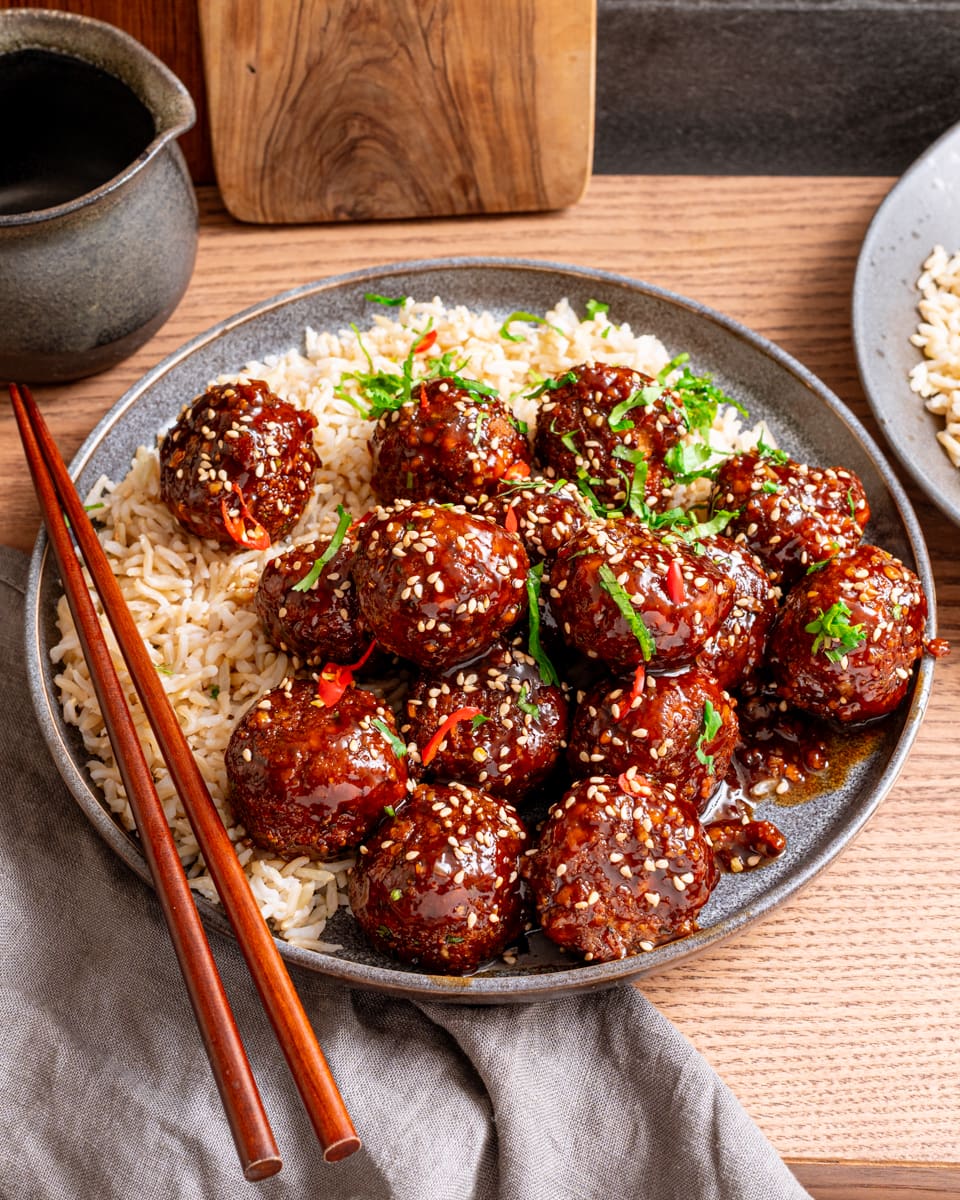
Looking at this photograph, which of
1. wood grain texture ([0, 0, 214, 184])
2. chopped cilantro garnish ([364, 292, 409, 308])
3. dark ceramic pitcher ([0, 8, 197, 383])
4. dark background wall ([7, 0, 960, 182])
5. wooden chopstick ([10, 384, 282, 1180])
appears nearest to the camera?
wooden chopstick ([10, 384, 282, 1180])

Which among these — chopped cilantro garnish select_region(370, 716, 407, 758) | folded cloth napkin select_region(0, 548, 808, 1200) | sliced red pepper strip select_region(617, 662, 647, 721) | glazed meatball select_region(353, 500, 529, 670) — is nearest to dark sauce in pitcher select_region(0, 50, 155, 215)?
glazed meatball select_region(353, 500, 529, 670)

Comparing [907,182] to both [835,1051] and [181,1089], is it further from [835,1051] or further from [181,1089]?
[181,1089]

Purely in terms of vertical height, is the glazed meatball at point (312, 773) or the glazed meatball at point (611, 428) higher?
the glazed meatball at point (611, 428)

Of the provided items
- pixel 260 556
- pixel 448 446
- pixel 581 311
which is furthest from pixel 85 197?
pixel 581 311

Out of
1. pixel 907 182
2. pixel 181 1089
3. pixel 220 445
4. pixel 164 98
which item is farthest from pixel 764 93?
pixel 181 1089

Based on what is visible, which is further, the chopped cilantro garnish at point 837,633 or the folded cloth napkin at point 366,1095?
the chopped cilantro garnish at point 837,633

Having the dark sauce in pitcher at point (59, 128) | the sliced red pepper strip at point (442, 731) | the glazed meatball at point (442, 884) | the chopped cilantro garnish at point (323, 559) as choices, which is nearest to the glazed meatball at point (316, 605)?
the chopped cilantro garnish at point (323, 559)

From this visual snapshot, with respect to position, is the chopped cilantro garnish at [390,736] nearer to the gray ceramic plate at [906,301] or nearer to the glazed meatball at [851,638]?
the glazed meatball at [851,638]

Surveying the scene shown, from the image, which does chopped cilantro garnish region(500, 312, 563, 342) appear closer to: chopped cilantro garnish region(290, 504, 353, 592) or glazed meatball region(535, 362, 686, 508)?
glazed meatball region(535, 362, 686, 508)
